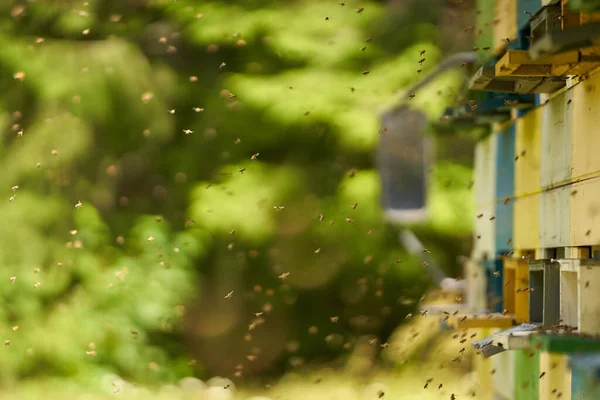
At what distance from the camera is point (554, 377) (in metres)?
4.50

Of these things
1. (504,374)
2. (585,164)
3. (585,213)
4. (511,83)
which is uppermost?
(511,83)

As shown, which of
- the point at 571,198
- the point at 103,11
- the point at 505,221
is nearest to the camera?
the point at 571,198

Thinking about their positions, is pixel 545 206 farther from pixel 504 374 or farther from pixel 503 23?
pixel 504 374

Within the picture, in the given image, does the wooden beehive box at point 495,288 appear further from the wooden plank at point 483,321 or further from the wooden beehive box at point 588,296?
the wooden beehive box at point 588,296

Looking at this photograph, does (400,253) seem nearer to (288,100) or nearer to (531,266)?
(288,100)

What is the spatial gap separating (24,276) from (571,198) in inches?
376

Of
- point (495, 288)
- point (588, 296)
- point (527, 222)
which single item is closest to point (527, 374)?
point (527, 222)

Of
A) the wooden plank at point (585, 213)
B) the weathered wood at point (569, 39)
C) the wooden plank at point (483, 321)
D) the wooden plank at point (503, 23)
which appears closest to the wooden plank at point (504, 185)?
the wooden plank at point (483, 321)

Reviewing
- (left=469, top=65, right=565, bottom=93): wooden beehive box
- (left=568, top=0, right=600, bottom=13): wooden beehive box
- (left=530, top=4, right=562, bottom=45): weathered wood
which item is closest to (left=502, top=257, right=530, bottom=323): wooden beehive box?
(left=469, top=65, right=565, bottom=93): wooden beehive box

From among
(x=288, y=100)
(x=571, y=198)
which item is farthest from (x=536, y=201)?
(x=288, y=100)

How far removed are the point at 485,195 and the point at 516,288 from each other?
156 centimetres

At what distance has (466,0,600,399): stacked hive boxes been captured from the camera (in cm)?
367

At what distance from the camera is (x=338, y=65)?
12.8m

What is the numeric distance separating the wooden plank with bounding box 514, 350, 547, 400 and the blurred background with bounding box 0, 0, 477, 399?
6.26m
